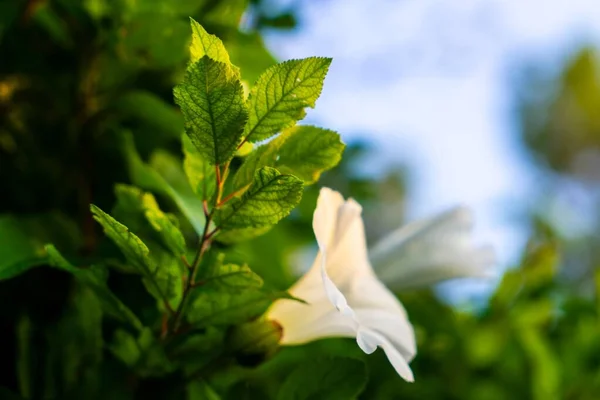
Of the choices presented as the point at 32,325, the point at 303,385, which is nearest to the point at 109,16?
the point at 32,325

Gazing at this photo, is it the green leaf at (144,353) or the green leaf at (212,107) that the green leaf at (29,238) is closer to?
the green leaf at (144,353)

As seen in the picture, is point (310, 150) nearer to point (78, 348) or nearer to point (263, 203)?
point (263, 203)

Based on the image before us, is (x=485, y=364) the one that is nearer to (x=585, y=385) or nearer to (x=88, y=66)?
(x=585, y=385)

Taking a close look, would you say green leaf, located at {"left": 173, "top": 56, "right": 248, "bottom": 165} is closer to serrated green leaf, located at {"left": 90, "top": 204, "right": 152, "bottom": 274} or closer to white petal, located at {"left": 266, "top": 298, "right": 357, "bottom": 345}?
serrated green leaf, located at {"left": 90, "top": 204, "right": 152, "bottom": 274}

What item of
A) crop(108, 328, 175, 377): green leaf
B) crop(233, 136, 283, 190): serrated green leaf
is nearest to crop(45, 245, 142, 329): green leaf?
crop(108, 328, 175, 377): green leaf

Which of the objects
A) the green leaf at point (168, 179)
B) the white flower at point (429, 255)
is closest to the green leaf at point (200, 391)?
the green leaf at point (168, 179)

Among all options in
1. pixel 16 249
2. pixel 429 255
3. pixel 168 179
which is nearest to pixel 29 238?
pixel 16 249

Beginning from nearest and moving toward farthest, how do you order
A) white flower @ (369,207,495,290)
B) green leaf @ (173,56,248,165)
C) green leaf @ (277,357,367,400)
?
1. green leaf @ (173,56,248,165)
2. green leaf @ (277,357,367,400)
3. white flower @ (369,207,495,290)

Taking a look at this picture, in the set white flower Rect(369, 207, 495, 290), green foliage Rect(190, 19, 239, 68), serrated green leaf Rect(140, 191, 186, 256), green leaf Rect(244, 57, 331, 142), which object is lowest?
white flower Rect(369, 207, 495, 290)
